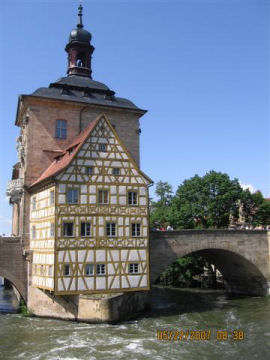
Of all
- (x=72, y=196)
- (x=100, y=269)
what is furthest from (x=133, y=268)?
(x=72, y=196)

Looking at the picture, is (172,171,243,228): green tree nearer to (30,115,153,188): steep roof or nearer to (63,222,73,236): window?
(30,115,153,188): steep roof

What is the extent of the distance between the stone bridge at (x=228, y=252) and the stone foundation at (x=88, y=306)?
10.8 ft

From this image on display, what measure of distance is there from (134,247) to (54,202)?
18.4ft

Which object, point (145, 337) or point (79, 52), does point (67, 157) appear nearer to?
point (145, 337)

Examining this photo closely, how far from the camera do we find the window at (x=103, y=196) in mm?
25203

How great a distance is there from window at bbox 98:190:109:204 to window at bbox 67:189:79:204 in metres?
1.41

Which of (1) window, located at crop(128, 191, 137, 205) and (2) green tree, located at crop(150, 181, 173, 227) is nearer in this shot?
(1) window, located at crop(128, 191, 137, 205)

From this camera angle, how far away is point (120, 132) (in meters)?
33.7

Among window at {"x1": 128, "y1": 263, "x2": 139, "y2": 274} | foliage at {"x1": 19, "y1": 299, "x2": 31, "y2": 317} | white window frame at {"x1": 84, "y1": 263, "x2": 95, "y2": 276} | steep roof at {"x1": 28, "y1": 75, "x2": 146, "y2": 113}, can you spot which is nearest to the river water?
foliage at {"x1": 19, "y1": 299, "x2": 31, "y2": 317}

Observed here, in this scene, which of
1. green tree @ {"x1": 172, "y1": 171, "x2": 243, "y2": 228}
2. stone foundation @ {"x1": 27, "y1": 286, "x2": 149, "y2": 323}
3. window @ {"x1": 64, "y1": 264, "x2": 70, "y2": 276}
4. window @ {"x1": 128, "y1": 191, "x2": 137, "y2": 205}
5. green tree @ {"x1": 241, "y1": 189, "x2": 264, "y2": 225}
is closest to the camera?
stone foundation @ {"x1": 27, "y1": 286, "x2": 149, "y2": 323}

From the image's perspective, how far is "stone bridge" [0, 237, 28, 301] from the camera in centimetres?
2752

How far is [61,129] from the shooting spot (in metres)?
31.8

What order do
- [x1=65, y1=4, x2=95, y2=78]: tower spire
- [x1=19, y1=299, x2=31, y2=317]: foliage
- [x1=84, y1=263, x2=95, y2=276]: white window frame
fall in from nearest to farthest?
[x1=84, y1=263, x2=95, y2=276]: white window frame < [x1=19, y1=299, x2=31, y2=317]: foliage < [x1=65, y1=4, x2=95, y2=78]: tower spire

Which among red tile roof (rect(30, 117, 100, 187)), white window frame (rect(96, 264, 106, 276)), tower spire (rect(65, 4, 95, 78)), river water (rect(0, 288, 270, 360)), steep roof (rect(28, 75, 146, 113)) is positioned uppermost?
tower spire (rect(65, 4, 95, 78))
